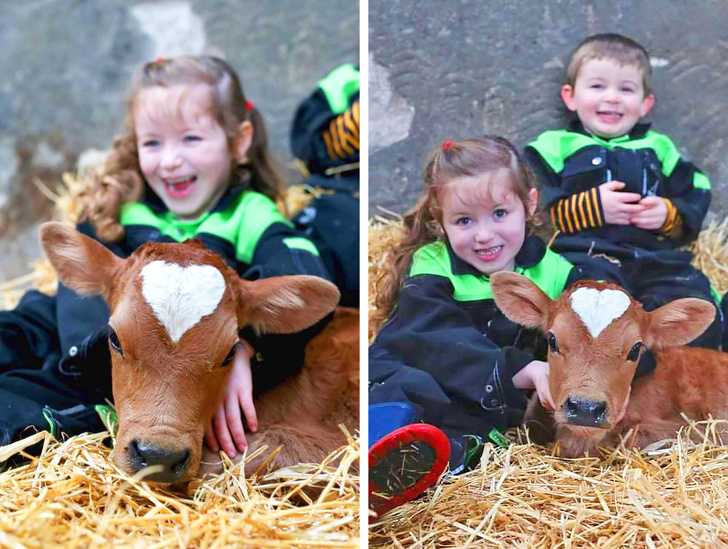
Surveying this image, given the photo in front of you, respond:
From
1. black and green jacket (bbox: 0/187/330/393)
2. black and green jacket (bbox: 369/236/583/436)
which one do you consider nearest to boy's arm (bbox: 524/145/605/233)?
black and green jacket (bbox: 369/236/583/436)

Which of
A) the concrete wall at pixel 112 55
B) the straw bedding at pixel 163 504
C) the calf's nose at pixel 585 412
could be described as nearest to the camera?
the straw bedding at pixel 163 504

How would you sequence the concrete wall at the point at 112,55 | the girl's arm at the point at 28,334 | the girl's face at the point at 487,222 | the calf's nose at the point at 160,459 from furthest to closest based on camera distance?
the concrete wall at the point at 112,55, the girl's arm at the point at 28,334, the girl's face at the point at 487,222, the calf's nose at the point at 160,459

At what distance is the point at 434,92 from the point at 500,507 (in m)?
1.29

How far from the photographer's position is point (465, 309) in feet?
7.93

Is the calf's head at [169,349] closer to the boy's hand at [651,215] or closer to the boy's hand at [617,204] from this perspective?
the boy's hand at [617,204]

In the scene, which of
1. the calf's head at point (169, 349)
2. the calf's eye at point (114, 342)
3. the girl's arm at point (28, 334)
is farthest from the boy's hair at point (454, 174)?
the girl's arm at point (28, 334)

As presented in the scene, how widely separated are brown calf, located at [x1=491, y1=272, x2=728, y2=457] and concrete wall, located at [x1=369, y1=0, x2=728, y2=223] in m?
0.50

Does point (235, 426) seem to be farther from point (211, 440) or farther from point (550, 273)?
point (550, 273)

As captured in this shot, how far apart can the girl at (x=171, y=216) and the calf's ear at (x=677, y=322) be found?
1119 millimetres

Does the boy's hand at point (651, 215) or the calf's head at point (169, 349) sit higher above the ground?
the boy's hand at point (651, 215)

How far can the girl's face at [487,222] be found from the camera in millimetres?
2410

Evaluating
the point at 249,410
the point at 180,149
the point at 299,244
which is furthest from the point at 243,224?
the point at 249,410

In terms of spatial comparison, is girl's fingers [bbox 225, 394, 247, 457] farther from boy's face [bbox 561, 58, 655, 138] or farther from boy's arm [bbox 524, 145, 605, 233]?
boy's face [bbox 561, 58, 655, 138]

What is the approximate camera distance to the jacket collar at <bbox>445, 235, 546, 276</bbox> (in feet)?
7.95
